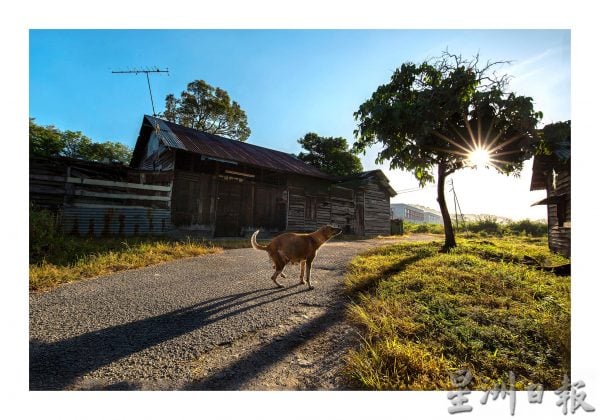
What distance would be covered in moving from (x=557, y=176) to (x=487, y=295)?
30.0ft

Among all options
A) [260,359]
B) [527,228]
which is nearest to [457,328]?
[260,359]

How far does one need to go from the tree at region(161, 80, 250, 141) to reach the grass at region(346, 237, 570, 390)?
21.0 meters

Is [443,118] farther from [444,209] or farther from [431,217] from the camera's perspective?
[431,217]

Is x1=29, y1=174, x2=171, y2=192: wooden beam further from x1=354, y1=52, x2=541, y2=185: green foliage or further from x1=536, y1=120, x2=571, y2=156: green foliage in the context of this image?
x1=536, y1=120, x2=571, y2=156: green foliage

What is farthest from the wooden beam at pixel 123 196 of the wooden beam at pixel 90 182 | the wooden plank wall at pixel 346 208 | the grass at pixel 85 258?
Result: the wooden plank wall at pixel 346 208

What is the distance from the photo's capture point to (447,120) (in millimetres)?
7531

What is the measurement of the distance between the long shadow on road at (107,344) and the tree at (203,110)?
70.1 ft

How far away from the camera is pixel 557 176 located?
31.4 ft

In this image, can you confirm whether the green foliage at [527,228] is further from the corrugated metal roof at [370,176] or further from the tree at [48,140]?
the tree at [48,140]

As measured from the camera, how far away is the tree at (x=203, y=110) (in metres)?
21.7
